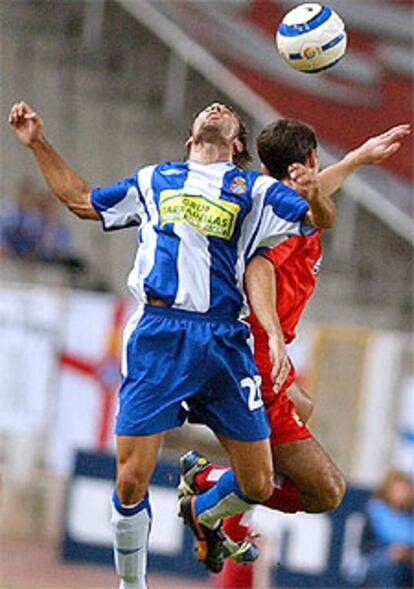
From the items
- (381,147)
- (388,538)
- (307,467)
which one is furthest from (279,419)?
(388,538)

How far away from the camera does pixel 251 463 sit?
8328 millimetres

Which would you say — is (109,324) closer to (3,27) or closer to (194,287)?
(3,27)

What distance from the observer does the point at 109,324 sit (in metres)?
16.6

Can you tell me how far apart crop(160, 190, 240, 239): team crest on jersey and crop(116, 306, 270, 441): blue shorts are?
1.40 feet

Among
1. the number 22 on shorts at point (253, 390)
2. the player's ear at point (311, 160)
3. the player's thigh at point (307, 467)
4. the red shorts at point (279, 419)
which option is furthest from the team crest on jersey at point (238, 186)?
the player's thigh at point (307, 467)

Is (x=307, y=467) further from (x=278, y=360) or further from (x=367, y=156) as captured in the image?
(x=367, y=156)

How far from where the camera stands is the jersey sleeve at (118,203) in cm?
840

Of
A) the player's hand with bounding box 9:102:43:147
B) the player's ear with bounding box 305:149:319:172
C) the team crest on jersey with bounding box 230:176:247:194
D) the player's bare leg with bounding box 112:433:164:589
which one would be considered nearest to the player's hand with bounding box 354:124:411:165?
the player's ear with bounding box 305:149:319:172

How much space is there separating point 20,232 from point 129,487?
10.2 metres

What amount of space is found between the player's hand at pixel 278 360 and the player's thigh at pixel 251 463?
36cm

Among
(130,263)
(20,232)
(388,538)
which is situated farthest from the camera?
(130,263)

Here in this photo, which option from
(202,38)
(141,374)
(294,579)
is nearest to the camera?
(141,374)

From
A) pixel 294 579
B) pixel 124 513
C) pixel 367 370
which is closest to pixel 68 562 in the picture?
pixel 294 579

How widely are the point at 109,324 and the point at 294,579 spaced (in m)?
3.05
